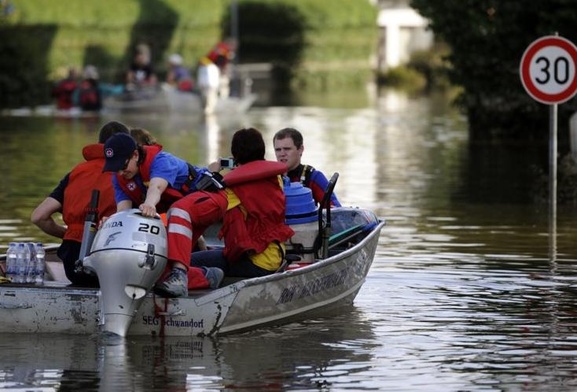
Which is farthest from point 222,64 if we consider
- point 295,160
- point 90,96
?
point 295,160

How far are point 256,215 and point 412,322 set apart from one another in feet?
4.69

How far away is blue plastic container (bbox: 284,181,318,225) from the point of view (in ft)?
45.9

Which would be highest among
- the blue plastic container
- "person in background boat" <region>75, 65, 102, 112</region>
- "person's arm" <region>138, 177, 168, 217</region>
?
"person's arm" <region>138, 177, 168, 217</region>

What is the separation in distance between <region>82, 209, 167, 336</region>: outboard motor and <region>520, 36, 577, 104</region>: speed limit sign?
8.69 metres

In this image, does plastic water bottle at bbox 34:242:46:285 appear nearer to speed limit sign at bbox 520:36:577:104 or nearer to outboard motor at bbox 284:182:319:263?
outboard motor at bbox 284:182:319:263

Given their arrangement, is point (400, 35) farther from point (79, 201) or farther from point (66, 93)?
point (79, 201)

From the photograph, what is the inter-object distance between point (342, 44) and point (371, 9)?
3.53m

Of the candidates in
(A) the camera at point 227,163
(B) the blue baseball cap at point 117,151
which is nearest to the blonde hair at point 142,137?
(A) the camera at point 227,163

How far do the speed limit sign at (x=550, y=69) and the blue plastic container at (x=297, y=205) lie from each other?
644 cm

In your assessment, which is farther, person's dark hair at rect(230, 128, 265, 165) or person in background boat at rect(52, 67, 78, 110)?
person in background boat at rect(52, 67, 78, 110)

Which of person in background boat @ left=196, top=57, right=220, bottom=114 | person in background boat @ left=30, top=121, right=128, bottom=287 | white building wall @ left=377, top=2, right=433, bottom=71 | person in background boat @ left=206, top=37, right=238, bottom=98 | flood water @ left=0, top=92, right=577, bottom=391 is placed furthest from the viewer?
white building wall @ left=377, top=2, right=433, bottom=71

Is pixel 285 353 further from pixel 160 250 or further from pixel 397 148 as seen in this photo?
pixel 397 148

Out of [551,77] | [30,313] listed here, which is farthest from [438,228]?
[30,313]

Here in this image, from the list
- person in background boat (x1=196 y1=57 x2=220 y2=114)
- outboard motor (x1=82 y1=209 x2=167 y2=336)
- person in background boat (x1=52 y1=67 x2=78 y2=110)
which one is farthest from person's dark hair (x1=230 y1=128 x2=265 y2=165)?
person in background boat (x1=52 y1=67 x2=78 y2=110)
